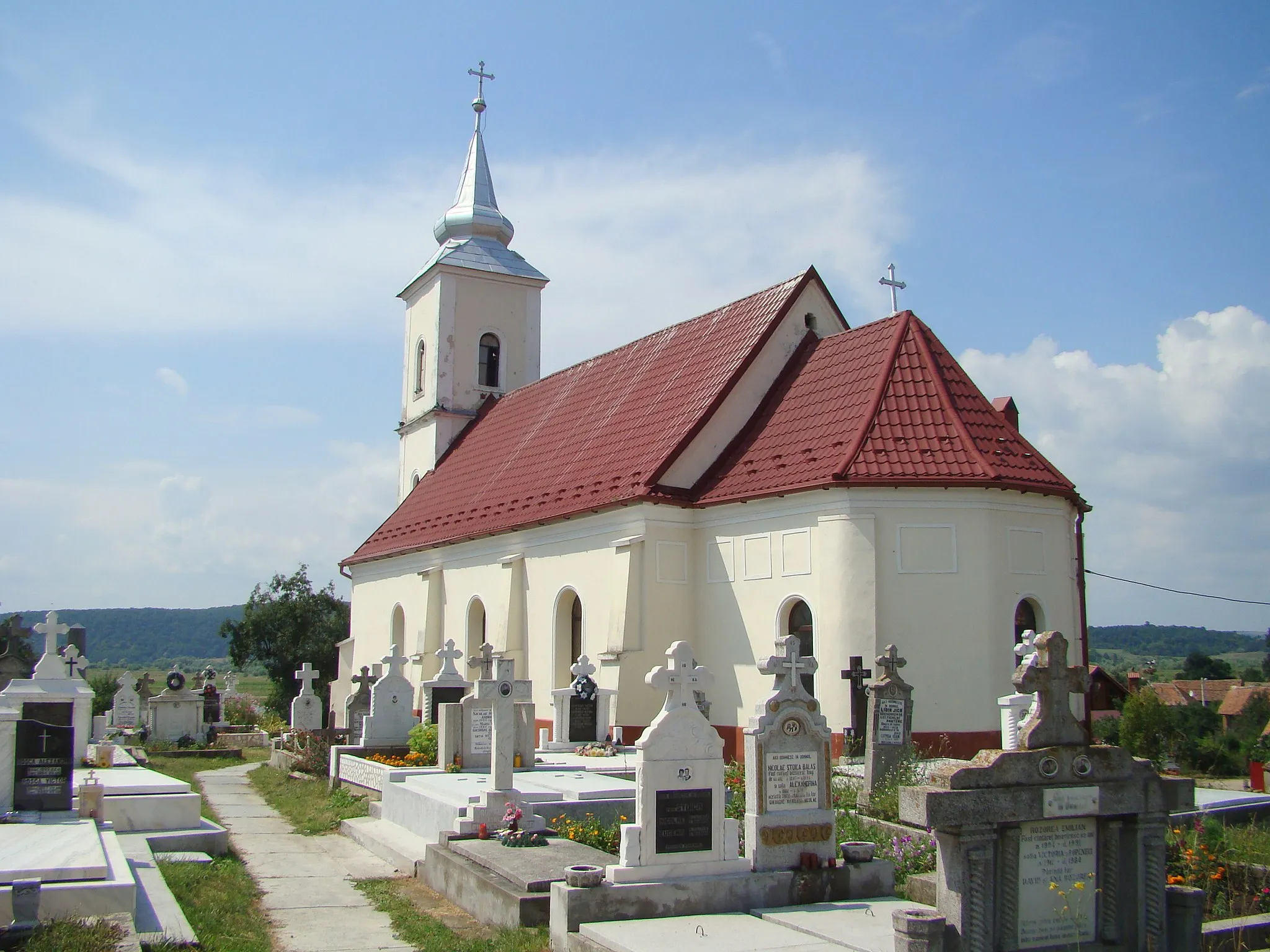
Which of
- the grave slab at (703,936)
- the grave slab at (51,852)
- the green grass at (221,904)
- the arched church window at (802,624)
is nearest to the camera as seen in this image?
the grave slab at (703,936)

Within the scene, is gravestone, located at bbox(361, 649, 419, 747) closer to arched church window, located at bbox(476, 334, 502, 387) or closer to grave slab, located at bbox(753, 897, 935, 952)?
grave slab, located at bbox(753, 897, 935, 952)

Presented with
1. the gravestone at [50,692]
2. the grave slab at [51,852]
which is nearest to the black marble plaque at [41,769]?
the grave slab at [51,852]

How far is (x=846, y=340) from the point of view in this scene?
2338 cm

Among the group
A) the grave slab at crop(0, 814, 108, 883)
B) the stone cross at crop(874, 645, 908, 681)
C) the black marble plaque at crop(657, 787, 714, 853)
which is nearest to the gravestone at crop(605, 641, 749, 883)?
the black marble plaque at crop(657, 787, 714, 853)

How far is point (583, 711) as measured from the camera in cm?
2138

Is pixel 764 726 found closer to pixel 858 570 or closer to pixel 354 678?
pixel 858 570

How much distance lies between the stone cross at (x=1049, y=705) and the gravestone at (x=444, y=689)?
46.5 ft

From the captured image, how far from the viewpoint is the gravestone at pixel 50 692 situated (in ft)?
45.3

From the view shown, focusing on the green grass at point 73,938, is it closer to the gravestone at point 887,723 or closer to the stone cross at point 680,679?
the stone cross at point 680,679

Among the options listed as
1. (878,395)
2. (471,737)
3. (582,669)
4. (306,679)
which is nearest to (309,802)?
(471,737)

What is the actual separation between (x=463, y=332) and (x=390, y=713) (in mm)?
18804

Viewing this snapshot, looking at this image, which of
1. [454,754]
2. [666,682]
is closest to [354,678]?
[454,754]

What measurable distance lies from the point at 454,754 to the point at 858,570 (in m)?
7.34

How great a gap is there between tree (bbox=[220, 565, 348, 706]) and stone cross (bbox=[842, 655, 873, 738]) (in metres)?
37.6
